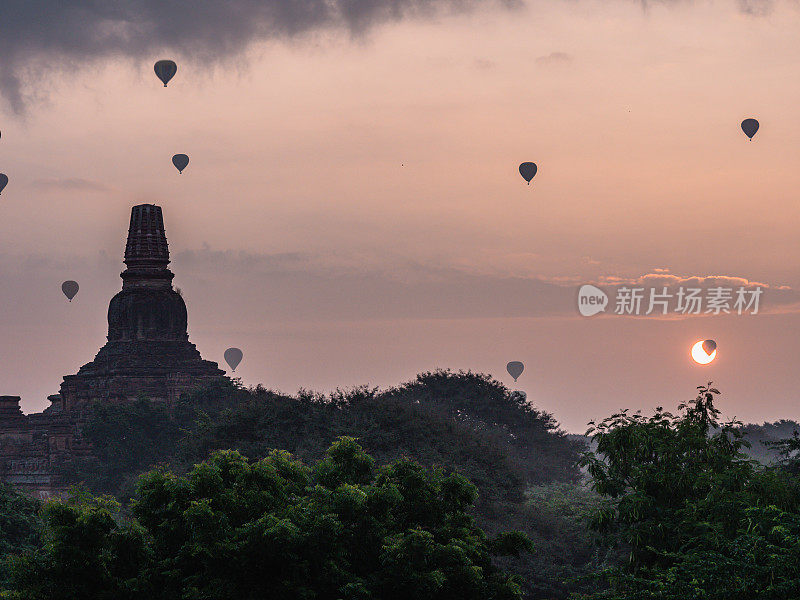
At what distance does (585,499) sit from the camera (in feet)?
189

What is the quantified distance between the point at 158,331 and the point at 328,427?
4478 centimetres

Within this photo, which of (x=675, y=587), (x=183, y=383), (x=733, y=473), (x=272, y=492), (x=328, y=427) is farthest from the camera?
(x=183, y=383)

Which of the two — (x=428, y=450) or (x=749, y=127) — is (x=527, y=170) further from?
(x=428, y=450)

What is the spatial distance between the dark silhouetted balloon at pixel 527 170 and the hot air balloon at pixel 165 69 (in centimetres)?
3143

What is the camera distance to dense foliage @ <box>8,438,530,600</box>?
21.6 meters

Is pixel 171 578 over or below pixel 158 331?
below

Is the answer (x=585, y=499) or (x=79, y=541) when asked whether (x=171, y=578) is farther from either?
(x=585, y=499)

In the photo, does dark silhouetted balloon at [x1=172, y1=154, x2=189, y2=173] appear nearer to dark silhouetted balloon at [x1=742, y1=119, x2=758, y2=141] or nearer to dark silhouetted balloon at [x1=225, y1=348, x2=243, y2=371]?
dark silhouetted balloon at [x1=225, y1=348, x2=243, y2=371]

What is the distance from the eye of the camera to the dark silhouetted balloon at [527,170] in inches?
3383

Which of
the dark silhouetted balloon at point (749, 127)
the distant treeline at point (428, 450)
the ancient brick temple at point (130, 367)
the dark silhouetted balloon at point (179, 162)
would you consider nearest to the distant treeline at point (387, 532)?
the distant treeline at point (428, 450)

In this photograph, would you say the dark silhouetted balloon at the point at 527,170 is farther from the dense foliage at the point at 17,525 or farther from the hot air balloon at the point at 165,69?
the dense foliage at the point at 17,525

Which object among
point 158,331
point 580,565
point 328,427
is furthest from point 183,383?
point 580,565

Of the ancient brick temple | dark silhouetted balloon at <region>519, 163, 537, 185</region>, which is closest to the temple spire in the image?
the ancient brick temple

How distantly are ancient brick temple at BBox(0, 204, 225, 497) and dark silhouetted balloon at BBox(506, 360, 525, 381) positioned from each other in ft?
110
